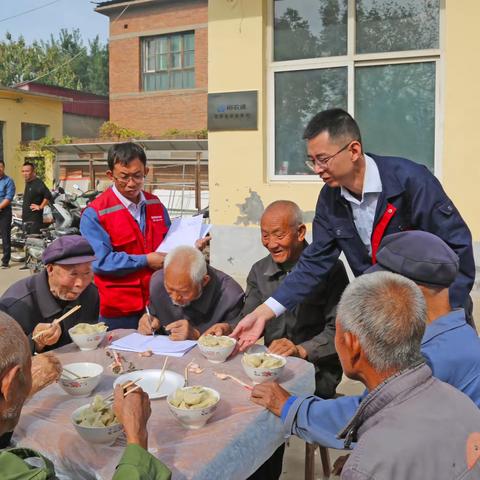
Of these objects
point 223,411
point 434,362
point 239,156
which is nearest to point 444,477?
point 434,362

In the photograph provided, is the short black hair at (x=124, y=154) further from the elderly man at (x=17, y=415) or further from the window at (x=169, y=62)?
the window at (x=169, y=62)

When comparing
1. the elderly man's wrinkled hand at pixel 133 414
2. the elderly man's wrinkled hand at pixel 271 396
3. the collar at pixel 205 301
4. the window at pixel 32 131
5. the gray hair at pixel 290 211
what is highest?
the window at pixel 32 131

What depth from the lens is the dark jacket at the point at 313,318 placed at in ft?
8.75

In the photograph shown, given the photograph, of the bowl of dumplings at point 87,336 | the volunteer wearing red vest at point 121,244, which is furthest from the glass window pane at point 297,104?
the bowl of dumplings at point 87,336

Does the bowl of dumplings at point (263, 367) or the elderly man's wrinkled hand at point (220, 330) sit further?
the elderly man's wrinkled hand at point (220, 330)

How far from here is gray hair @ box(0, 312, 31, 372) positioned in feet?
4.27

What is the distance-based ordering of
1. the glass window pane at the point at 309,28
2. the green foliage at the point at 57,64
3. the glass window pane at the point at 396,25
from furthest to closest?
1. the green foliage at the point at 57,64
2. the glass window pane at the point at 309,28
3. the glass window pane at the point at 396,25

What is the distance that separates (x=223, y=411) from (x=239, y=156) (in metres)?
5.05

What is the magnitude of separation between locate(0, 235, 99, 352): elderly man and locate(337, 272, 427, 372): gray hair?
5.03 ft

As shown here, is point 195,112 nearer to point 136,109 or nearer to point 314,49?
point 136,109

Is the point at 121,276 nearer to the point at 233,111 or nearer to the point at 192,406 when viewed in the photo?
the point at 192,406

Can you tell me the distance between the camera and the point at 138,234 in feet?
10.8

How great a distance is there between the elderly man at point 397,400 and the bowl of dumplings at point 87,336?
1.33m

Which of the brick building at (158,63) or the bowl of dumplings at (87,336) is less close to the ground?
the brick building at (158,63)
